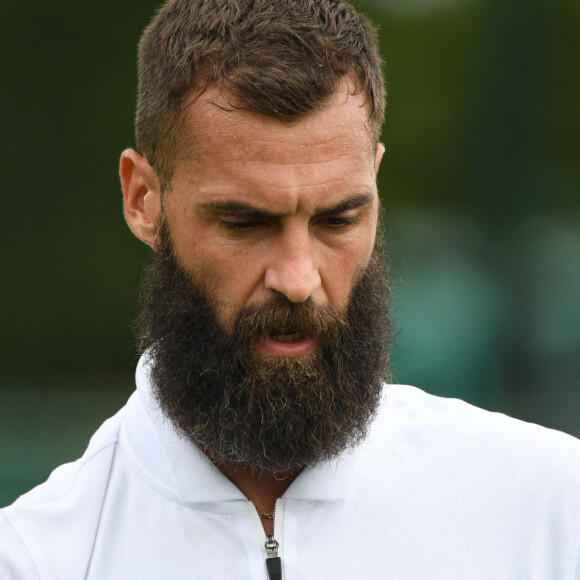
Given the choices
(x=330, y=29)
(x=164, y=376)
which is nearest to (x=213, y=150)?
(x=330, y=29)

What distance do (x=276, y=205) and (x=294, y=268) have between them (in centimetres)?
14

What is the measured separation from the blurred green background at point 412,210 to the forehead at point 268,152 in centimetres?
441

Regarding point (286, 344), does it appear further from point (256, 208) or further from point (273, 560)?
point (273, 560)

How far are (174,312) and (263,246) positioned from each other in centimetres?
36

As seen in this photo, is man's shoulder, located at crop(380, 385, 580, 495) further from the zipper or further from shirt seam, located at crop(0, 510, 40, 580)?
shirt seam, located at crop(0, 510, 40, 580)

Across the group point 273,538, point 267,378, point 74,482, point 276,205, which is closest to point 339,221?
point 276,205

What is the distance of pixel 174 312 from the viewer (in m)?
2.60

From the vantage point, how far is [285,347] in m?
2.41

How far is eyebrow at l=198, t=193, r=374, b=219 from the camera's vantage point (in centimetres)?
232

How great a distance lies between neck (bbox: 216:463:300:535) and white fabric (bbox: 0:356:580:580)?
8cm

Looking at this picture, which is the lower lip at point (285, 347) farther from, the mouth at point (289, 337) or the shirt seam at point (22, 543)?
the shirt seam at point (22, 543)

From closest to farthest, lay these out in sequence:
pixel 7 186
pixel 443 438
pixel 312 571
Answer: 1. pixel 312 571
2. pixel 443 438
3. pixel 7 186

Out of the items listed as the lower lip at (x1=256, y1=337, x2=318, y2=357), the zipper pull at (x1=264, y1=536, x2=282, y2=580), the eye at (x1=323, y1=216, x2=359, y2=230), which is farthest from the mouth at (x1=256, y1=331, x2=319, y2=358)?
the zipper pull at (x1=264, y1=536, x2=282, y2=580)

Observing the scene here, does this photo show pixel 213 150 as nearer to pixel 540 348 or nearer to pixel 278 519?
pixel 278 519
